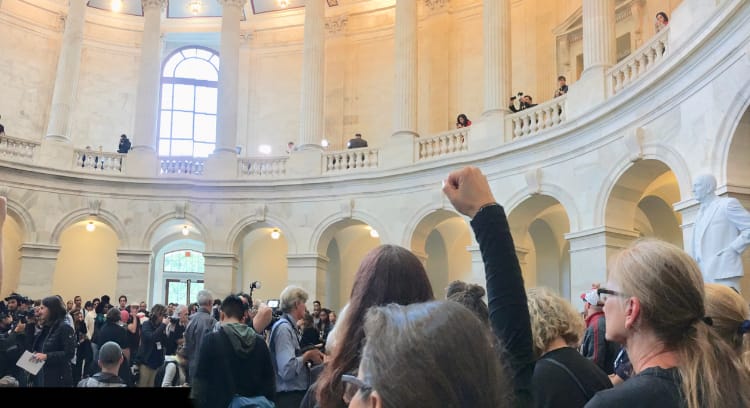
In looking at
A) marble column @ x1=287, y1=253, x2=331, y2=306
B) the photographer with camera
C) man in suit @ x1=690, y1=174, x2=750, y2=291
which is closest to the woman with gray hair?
the photographer with camera

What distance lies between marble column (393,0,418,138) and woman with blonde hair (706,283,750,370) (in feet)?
63.1

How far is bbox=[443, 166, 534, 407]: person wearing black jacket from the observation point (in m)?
2.51

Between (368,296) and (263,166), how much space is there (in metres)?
21.7

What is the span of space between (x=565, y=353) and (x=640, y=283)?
94 centimetres

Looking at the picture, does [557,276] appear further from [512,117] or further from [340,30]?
[340,30]

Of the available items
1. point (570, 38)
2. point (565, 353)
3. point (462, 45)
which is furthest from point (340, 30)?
point (565, 353)

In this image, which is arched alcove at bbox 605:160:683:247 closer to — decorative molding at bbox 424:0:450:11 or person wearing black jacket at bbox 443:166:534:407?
decorative molding at bbox 424:0:450:11

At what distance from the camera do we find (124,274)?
74.3 feet

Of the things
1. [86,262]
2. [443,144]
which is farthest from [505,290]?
[86,262]

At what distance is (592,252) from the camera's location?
16.0 meters

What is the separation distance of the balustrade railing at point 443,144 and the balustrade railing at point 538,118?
1.61 m

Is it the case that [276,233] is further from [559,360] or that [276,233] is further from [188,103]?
[559,360]

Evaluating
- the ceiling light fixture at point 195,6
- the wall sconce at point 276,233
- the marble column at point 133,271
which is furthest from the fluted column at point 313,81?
the ceiling light fixture at point 195,6

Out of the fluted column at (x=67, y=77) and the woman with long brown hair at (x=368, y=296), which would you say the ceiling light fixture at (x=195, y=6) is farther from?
the woman with long brown hair at (x=368, y=296)
